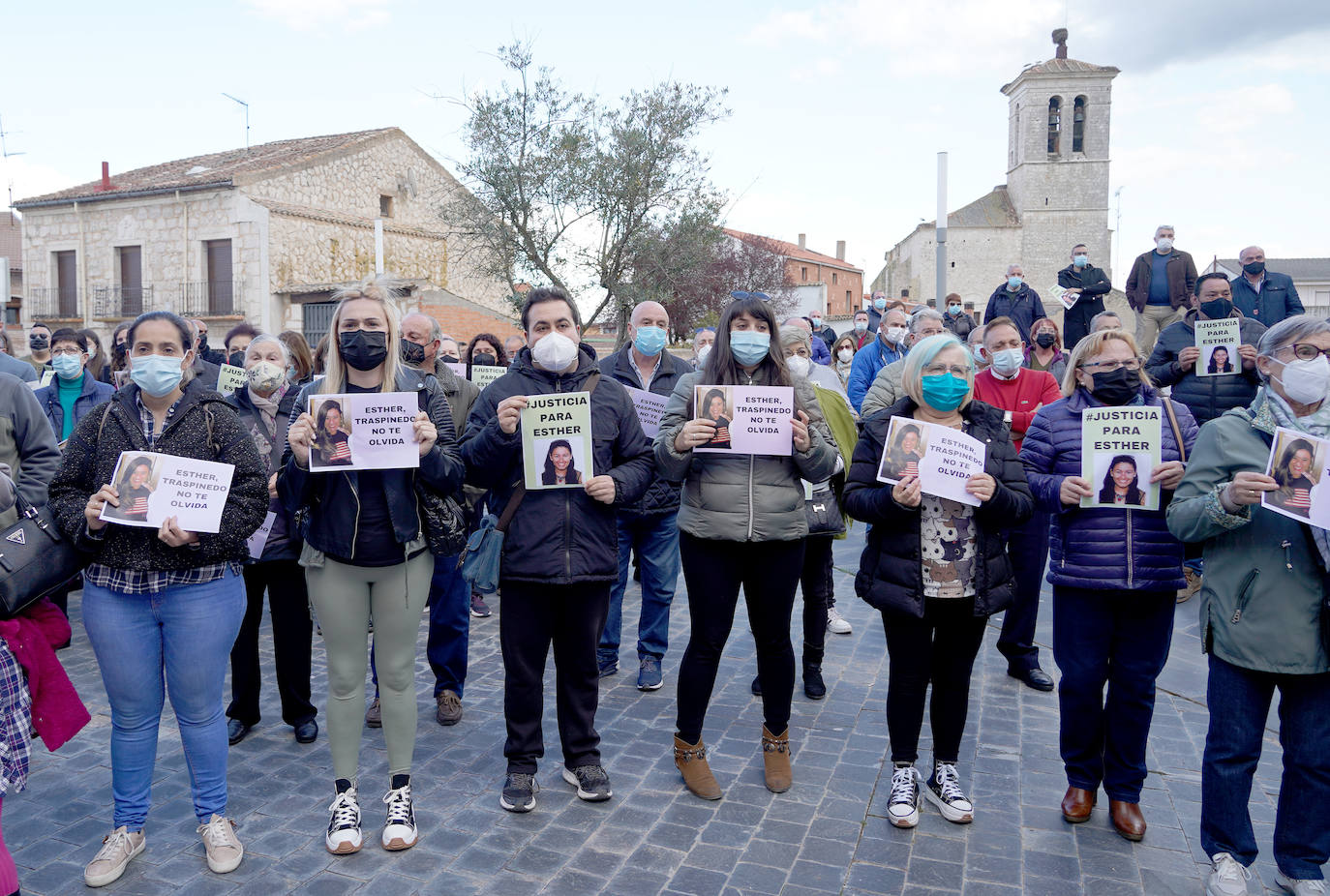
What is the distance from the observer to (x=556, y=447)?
4.02 meters

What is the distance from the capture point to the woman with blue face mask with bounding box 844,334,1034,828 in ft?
12.8

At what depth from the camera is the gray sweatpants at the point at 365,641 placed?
3.85m

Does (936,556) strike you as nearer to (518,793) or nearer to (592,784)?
(592,784)

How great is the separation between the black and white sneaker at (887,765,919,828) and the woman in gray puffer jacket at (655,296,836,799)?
21.0 inches

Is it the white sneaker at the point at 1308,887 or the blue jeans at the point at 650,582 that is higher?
the blue jeans at the point at 650,582

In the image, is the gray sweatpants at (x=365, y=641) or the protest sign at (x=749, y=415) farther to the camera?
the protest sign at (x=749, y=415)

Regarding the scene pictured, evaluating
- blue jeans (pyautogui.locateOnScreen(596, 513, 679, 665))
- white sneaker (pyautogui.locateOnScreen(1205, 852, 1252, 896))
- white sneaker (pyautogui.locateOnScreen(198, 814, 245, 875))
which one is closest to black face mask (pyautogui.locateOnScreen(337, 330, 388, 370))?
white sneaker (pyautogui.locateOnScreen(198, 814, 245, 875))

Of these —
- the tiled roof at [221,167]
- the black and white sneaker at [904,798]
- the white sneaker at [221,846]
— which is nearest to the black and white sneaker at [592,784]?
the black and white sneaker at [904,798]

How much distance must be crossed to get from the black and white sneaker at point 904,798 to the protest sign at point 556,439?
201 centimetres

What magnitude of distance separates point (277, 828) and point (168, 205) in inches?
1269

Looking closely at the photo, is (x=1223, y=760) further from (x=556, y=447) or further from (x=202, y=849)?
(x=202, y=849)

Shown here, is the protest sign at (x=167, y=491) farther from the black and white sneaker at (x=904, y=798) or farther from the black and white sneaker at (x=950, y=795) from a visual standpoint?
the black and white sneaker at (x=950, y=795)

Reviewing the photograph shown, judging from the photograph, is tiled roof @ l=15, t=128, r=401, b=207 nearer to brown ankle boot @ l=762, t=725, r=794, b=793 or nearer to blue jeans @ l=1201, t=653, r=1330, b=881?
brown ankle boot @ l=762, t=725, r=794, b=793

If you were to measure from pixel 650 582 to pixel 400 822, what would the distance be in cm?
247
